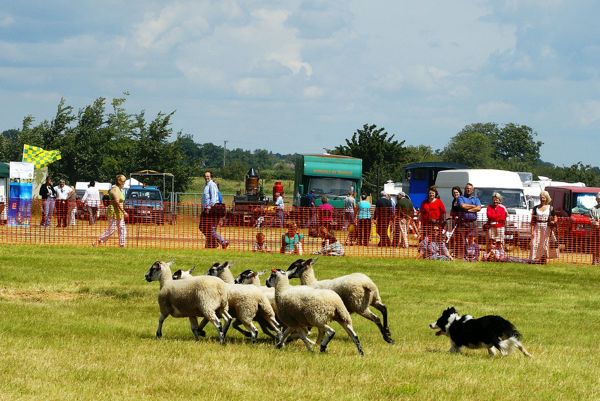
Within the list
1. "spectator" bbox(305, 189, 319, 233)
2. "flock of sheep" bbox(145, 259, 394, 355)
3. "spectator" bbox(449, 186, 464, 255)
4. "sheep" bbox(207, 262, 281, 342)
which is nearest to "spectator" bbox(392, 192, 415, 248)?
"spectator" bbox(449, 186, 464, 255)

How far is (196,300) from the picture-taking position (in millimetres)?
12555

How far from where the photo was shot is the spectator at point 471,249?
26.5 m

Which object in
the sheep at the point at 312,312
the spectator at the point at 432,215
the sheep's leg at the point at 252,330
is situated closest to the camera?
the sheep at the point at 312,312

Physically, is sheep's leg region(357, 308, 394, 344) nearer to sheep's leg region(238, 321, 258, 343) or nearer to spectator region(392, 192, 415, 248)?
sheep's leg region(238, 321, 258, 343)

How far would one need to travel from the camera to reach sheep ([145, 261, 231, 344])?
12453 millimetres

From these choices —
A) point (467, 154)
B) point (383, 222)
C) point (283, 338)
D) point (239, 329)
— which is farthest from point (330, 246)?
point (467, 154)

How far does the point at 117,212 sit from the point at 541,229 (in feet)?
34.7

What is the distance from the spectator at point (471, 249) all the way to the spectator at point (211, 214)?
6173mm

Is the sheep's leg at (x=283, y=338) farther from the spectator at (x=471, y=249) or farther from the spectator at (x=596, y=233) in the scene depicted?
the spectator at (x=596, y=233)

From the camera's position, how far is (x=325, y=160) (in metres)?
44.2

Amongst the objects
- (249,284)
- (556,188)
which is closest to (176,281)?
(249,284)

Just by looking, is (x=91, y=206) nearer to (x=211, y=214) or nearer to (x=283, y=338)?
(x=211, y=214)

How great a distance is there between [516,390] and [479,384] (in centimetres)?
36

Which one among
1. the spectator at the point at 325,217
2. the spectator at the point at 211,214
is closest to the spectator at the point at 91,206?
the spectator at the point at 211,214
